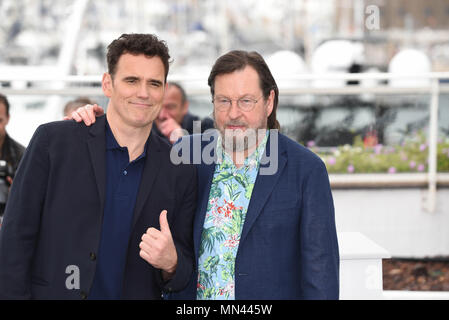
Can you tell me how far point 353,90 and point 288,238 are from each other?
3353 millimetres

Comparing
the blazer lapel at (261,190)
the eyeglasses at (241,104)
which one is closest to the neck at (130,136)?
the eyeglasses at (241,104)

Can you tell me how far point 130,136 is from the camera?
231cm

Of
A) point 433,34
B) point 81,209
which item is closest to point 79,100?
point 81,209

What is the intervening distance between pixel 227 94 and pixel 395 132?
3.52 metres

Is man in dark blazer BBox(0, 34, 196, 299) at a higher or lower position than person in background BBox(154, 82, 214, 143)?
lower

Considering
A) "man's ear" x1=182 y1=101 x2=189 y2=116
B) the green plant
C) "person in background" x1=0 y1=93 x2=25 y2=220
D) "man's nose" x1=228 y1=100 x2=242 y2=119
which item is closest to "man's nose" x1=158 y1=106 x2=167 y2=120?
"man's ear" x1=182 y1=101 x2=189 y2=116

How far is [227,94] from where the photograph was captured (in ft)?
7.72

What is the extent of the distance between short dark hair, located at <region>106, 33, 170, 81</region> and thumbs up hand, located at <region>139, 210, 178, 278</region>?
63 centimetres

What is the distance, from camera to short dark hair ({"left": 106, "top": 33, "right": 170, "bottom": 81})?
2277 mm

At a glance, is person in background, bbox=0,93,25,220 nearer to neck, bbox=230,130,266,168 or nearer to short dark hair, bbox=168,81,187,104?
short dark hair, bbox=168,81,187,104

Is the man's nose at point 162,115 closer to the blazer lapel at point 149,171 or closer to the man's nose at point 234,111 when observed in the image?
the blazer lapel at point 149,171

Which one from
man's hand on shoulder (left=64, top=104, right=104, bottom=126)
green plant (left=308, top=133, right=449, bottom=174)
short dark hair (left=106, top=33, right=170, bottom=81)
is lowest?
green plant (left=308, top=133, right=449, bottom=174)

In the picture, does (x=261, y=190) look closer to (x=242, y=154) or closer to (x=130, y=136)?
(x=242, y=154)

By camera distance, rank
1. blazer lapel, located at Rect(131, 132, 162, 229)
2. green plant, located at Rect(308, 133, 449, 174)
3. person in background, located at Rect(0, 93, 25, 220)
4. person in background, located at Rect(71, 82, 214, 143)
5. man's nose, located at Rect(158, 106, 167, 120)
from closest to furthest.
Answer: blazer lapel, located at Rect(131, 132, 162, 229)
person in background, located at Rect(0, 93, 25, 220)
person in background, located at Rect(71, 82, 214, 143)
man's nose, located at Rect(158, 106, 167, 120)
green plant, located at Rect(308, 133, 449, 174)
